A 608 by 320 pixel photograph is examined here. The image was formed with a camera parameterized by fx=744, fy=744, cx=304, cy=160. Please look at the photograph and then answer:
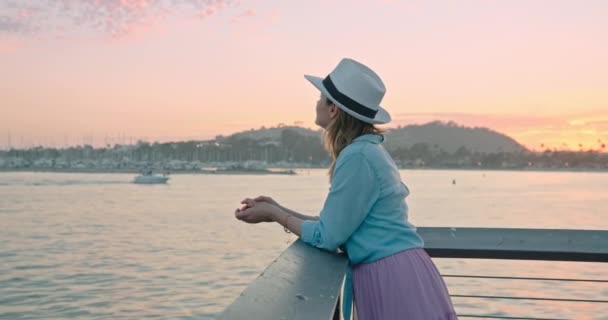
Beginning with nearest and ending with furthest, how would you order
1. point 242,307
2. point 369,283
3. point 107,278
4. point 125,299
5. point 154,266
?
point 242,307
point 369,283
point 125,299
point 107,278
point 154,266

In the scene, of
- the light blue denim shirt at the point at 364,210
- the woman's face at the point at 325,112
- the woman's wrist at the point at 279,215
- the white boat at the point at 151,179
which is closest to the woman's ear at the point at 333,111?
the woman's face at the point at 325,112

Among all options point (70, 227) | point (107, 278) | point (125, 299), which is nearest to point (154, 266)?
point (107, 278)

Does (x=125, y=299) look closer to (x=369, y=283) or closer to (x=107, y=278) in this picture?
(x=107, y=278)

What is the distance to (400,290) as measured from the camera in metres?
1.78

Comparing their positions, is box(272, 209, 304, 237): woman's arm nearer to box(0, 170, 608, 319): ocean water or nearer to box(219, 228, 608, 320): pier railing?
box(219, 228, 608, 320): pier railing

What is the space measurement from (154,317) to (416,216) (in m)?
33.2

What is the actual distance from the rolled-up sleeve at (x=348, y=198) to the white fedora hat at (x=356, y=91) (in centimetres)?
18

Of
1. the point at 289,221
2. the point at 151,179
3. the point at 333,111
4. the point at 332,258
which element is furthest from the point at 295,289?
the point at 151,179

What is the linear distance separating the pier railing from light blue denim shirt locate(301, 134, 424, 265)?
5 cm

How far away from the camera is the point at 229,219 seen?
42219 millimetres

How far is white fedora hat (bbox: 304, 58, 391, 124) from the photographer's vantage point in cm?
193

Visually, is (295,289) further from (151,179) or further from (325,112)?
(151,179)

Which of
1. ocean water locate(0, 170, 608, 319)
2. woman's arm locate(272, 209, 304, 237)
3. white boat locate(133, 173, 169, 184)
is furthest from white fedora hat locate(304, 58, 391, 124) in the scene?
white boat locate(133, 173, 169, 184)

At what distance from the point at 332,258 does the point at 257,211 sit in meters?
0.28
